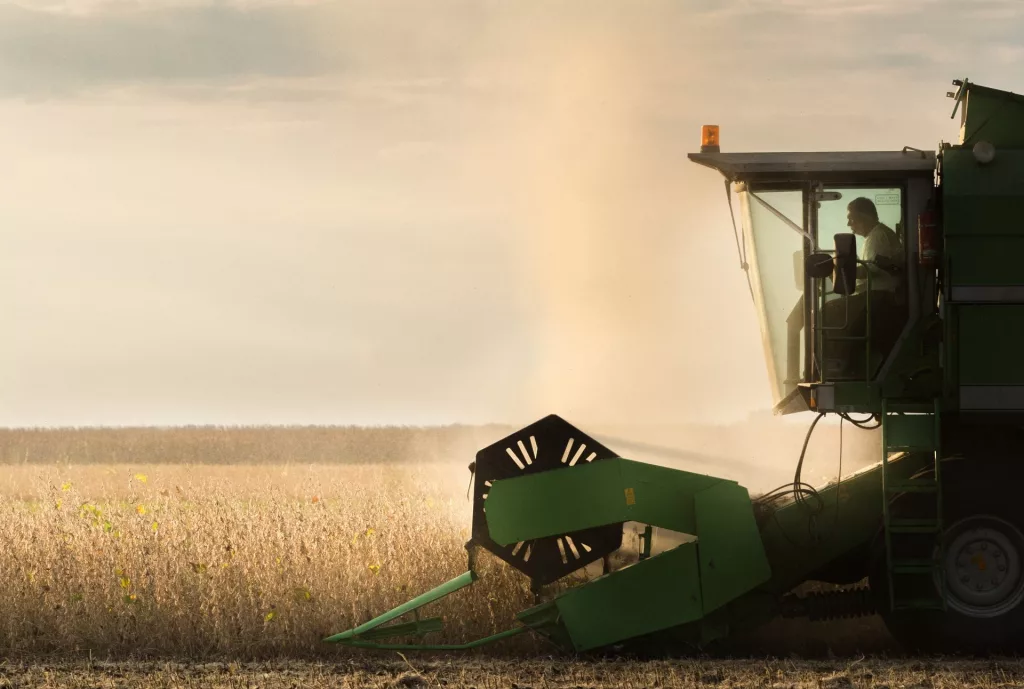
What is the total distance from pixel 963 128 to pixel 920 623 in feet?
10.2

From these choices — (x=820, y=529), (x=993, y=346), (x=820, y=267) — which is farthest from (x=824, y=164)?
(x=820, y=529)

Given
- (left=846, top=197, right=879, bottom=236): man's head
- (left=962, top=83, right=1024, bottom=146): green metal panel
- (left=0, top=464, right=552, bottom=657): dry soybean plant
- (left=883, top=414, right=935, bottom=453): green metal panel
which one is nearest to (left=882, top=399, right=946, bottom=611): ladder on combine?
(left=883, top=414, right=935, bottom=453): green metal panel

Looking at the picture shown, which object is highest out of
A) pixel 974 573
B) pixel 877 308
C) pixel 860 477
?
pixel 877 308

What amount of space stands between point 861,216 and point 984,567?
229 cm

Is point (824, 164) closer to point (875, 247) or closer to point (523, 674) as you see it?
point (875, 247)

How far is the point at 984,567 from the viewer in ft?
26.7

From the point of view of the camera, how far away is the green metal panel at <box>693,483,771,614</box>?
7.91 m

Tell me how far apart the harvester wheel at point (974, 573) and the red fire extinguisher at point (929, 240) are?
48.7 inches

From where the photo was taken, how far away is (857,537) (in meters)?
8.27

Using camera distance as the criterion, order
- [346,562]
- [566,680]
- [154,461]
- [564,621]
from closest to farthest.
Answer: [566,680] < [564,621] < [346,562] < [154,461]

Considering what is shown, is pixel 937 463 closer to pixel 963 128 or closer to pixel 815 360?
pixel 815 360

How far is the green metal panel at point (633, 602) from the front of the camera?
7895 mm

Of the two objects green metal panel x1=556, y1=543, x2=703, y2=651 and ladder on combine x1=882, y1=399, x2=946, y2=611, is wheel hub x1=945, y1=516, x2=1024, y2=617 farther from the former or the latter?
green metal panel x1=556, y1=543, x2=703, y2=651

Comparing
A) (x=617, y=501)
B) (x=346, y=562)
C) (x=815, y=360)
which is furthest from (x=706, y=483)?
(x=346, y=562)
